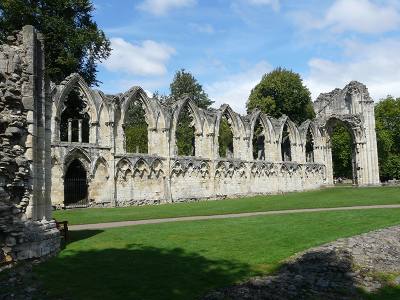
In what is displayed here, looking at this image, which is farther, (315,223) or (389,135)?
(389,135)

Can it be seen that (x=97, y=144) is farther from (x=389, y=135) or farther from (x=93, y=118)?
(x=389, y=135)

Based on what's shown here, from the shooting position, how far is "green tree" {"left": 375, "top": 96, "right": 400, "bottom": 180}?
51219mm

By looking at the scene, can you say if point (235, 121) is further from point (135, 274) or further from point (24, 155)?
point (135, 274)

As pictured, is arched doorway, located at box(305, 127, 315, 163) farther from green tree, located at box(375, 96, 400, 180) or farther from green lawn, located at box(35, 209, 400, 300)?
green lawn, located at box(35, 209, 400, 300)

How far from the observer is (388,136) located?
5231 cm

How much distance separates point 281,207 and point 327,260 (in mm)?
10713

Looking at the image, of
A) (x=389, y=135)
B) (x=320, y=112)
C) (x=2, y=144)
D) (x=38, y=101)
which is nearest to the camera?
(x=2, y=144)

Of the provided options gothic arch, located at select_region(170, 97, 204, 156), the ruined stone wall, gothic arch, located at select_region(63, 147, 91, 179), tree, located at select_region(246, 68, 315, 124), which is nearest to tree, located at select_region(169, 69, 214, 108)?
tree, located at select_region(246, 68, 315, 124)

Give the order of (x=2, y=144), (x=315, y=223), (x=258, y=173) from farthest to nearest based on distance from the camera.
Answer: (x=258, y=173) → (x=315, y=223) → (x=2, y=144)

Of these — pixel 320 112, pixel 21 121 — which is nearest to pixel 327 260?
pixel 21 121

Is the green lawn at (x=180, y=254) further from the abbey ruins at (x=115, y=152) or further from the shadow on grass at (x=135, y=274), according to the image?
the abbey ruins at (x=115, y=152)

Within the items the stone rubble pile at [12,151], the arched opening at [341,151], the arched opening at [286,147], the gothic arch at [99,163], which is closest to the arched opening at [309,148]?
the arched opening at [286,147]

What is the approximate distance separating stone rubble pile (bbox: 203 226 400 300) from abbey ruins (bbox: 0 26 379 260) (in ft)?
15.9

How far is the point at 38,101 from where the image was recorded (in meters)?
10.2
